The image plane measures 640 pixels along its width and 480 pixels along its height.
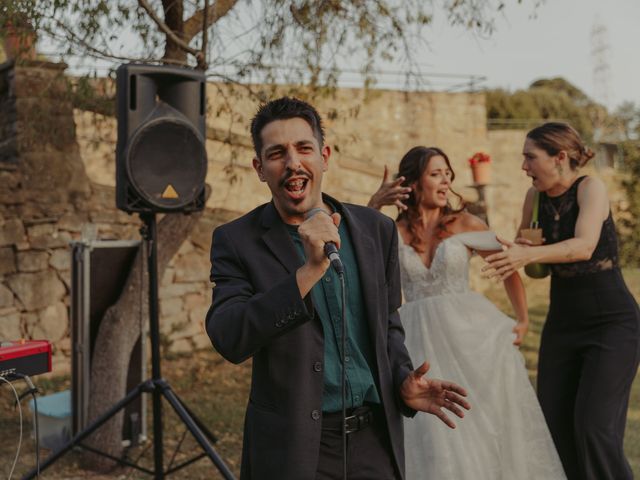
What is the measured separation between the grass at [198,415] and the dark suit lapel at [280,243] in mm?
3594

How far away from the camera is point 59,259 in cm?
775

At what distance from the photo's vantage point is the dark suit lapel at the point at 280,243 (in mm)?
2086

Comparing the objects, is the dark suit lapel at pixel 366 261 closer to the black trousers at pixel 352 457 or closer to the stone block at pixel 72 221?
the black trousers at pixel 352 457

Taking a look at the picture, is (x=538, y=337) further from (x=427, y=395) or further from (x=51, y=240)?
(x=427, y=395)

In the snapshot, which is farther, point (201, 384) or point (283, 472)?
point (201, 384)

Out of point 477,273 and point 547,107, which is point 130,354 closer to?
point 477,273

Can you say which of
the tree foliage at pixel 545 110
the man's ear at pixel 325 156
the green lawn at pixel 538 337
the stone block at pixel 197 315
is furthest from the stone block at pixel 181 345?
the tree foliage at pixel 545 110

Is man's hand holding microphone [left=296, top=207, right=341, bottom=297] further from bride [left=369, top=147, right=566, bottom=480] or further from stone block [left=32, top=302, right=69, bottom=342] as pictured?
stone block [left=32, top=302, right=69, bottom=342]

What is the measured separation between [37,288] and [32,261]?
0.91 feet

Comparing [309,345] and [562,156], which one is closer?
[309,345]

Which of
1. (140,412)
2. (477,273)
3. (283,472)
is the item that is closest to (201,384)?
(140,412)

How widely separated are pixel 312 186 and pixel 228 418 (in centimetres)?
504

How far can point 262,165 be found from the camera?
2.12 meters

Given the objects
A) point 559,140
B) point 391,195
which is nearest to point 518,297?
point 559,140
